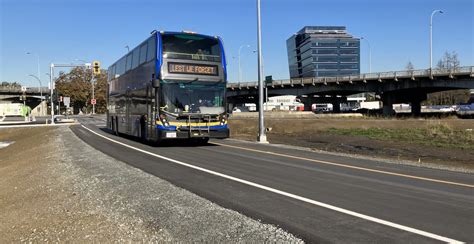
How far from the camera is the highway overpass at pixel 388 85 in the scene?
63525 mm

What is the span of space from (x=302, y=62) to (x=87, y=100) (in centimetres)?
6723

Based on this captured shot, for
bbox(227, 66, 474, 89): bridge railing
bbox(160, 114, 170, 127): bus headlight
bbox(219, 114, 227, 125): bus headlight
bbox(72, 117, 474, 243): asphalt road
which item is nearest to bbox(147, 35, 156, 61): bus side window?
bbox(160, 114, 170, 127): bus headlight

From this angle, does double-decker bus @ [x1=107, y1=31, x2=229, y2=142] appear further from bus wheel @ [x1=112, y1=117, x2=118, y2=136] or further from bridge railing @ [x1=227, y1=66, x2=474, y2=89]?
bridge railing @ [x1=227, y1=66, x2=474, y2=89]

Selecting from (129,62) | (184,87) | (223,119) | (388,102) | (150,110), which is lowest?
(223,119)

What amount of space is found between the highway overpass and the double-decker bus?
38315 mm

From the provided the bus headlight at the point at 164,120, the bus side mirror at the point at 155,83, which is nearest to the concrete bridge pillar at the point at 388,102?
the bus headlight at the point at 164,120

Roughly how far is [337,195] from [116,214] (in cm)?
397

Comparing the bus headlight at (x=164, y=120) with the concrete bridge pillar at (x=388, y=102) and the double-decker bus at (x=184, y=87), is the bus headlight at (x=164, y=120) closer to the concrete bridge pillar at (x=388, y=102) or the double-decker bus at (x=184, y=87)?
the double-decker bus at (x=184, y=87)

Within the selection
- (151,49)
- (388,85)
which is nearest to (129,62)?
(151,49)

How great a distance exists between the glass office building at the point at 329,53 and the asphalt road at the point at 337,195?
110331 millimetres

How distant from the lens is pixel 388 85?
242 feet

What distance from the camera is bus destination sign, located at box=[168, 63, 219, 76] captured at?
18.5 meters

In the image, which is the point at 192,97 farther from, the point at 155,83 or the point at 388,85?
the point at 388,85

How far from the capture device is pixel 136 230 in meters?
6.05
